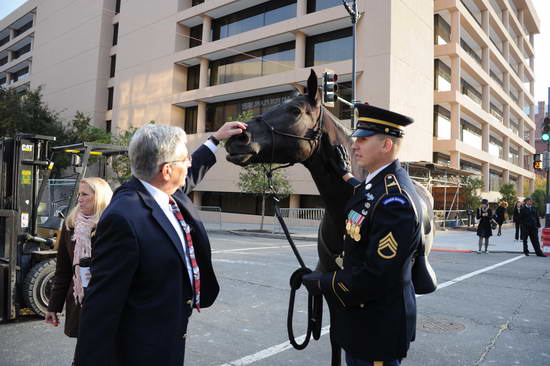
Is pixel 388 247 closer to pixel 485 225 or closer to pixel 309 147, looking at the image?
pixel 309 147

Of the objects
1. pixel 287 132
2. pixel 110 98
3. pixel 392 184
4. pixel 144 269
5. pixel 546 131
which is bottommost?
pixel 144 269

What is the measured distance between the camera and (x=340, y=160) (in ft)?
9.36

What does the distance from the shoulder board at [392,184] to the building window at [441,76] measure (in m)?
30.9

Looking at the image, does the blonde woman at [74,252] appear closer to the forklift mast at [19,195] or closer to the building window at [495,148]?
the forklift mast at [19,195]

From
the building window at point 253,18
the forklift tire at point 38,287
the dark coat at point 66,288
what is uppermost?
the building window at point 253,18

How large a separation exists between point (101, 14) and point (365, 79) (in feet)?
95.7

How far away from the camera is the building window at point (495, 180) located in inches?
1672

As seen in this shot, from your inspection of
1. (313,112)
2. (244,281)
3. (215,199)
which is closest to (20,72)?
(215,199)

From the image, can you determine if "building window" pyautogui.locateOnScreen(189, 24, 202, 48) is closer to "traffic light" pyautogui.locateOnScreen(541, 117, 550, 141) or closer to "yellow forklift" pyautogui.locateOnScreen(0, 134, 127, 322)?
"traffic light" pyautogui.locateOnScreen(541, 117, 550, 141)

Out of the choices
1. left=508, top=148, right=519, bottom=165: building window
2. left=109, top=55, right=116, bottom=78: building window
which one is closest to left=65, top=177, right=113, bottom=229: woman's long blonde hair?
left=109, top=55, right=116, bottom=78: building window

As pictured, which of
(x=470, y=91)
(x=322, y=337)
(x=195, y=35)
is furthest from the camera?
(x=470, y=91)

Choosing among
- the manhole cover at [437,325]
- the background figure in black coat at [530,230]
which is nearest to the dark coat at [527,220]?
the background figure in black coat at [530,230]

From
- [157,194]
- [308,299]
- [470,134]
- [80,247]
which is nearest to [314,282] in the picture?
[308,299]

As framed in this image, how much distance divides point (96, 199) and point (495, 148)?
158 feet
